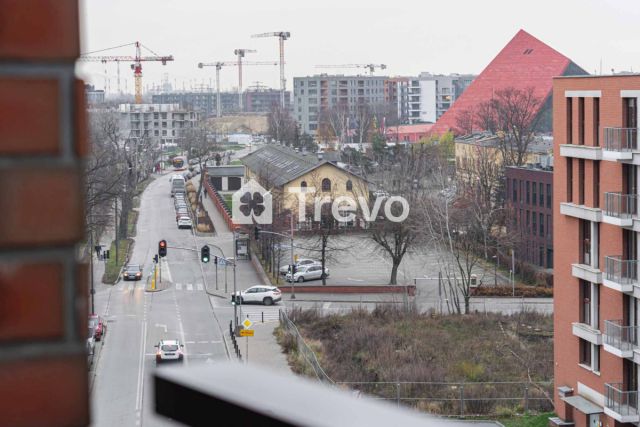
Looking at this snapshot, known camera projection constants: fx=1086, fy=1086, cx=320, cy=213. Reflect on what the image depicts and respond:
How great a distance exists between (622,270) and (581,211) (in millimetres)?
1175

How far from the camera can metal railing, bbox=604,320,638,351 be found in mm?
13000

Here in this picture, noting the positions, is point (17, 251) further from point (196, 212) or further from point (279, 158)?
point (279, 158)

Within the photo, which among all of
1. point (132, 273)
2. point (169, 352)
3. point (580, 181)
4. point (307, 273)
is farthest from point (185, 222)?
point (580, 181)

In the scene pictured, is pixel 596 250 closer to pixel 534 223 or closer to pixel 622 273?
pixel 622 273

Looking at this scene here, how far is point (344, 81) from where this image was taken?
95375mm

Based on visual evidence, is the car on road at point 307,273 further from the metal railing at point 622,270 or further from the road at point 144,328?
the metal railing at point 622,270

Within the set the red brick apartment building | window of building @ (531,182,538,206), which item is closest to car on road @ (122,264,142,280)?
window of building @ (531,182,538,206)

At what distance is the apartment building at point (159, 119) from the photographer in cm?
9419

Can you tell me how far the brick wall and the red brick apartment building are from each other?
12.8 m

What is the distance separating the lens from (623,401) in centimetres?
1297

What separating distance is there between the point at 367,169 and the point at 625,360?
26.5 meters

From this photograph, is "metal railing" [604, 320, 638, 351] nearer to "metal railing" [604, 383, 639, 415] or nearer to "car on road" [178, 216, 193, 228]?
"metal railing" [604, 383, 639, 415]

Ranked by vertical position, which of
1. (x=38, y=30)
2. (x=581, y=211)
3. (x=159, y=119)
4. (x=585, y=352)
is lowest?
(x=585, y=352)

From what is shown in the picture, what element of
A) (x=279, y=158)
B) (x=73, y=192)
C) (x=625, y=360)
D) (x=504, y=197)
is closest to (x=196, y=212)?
(x=279, y=158)
